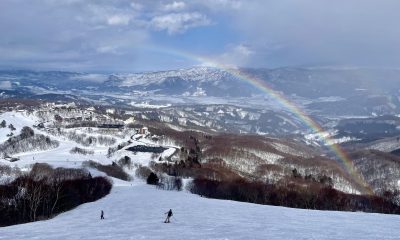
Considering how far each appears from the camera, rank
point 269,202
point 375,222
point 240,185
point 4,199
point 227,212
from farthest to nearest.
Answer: point 240,185 → point 269,202 → point 4,199 → point 227,212 → point 375,222

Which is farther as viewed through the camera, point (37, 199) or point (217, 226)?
point (37, 199)

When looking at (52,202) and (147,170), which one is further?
(147,170)

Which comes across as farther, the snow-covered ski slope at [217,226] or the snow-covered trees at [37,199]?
the snow-covered trees at [37,199]

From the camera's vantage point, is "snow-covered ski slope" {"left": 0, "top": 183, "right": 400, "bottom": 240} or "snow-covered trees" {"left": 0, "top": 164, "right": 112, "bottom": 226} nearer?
"snow-covered ski slope" {"left": 0, "top": 183, "right": 400, "bottom": 240}

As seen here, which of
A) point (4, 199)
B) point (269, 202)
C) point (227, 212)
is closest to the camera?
point (227, 212)

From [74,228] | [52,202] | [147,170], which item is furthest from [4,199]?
[147,170]

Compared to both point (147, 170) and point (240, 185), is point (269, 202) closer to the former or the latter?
point (240, 185)

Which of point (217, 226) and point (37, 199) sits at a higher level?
point (37, 199)

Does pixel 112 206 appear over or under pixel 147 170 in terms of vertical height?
under

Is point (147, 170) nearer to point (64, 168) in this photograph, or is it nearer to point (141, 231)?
point (64, 168)

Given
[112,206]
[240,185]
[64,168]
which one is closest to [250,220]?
[112,206]
